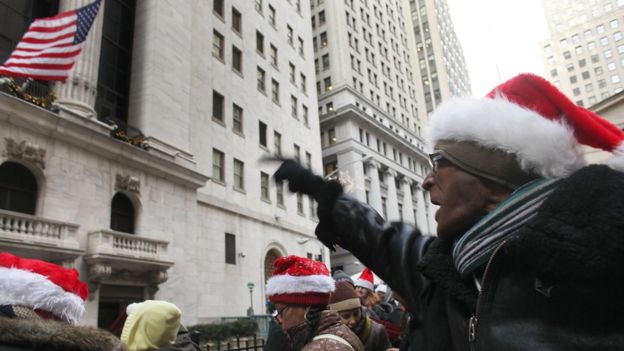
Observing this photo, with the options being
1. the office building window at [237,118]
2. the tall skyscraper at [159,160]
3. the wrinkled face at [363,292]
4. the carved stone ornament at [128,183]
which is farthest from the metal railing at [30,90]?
the wrinkled face at [363,292]

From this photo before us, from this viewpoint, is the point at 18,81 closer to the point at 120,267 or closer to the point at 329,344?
the point at 120,267

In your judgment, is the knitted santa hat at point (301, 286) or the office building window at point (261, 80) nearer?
the knitted santa hat at point (301, 286)

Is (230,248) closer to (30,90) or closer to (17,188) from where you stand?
(17,188)

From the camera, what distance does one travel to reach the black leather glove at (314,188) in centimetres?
229

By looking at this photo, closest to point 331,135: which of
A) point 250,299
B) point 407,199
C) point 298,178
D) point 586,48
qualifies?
point 407,199

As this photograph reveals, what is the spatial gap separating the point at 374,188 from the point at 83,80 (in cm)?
3666

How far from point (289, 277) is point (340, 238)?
1.75 m

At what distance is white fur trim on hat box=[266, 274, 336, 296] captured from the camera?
381 cm

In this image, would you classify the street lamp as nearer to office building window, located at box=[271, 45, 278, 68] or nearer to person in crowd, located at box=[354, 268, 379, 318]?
person in crowd, located at box=[354, 268, 379, 318]

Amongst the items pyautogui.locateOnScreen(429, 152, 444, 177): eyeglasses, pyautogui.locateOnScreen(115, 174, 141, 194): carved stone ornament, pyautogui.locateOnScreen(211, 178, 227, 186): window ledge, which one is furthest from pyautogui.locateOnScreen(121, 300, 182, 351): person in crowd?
pyautogui.locateOnScreen(211, 178, 227, 186): window ledge

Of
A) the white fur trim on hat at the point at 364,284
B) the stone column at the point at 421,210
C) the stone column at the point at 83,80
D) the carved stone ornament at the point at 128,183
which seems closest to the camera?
the white fur trim on hat at the point at 364,284

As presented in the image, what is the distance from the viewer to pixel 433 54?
83.5m

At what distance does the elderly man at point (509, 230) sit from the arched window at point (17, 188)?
15.6 metres

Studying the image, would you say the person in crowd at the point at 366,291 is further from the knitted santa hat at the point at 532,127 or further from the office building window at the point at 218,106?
the office building window at the point at 218,106
